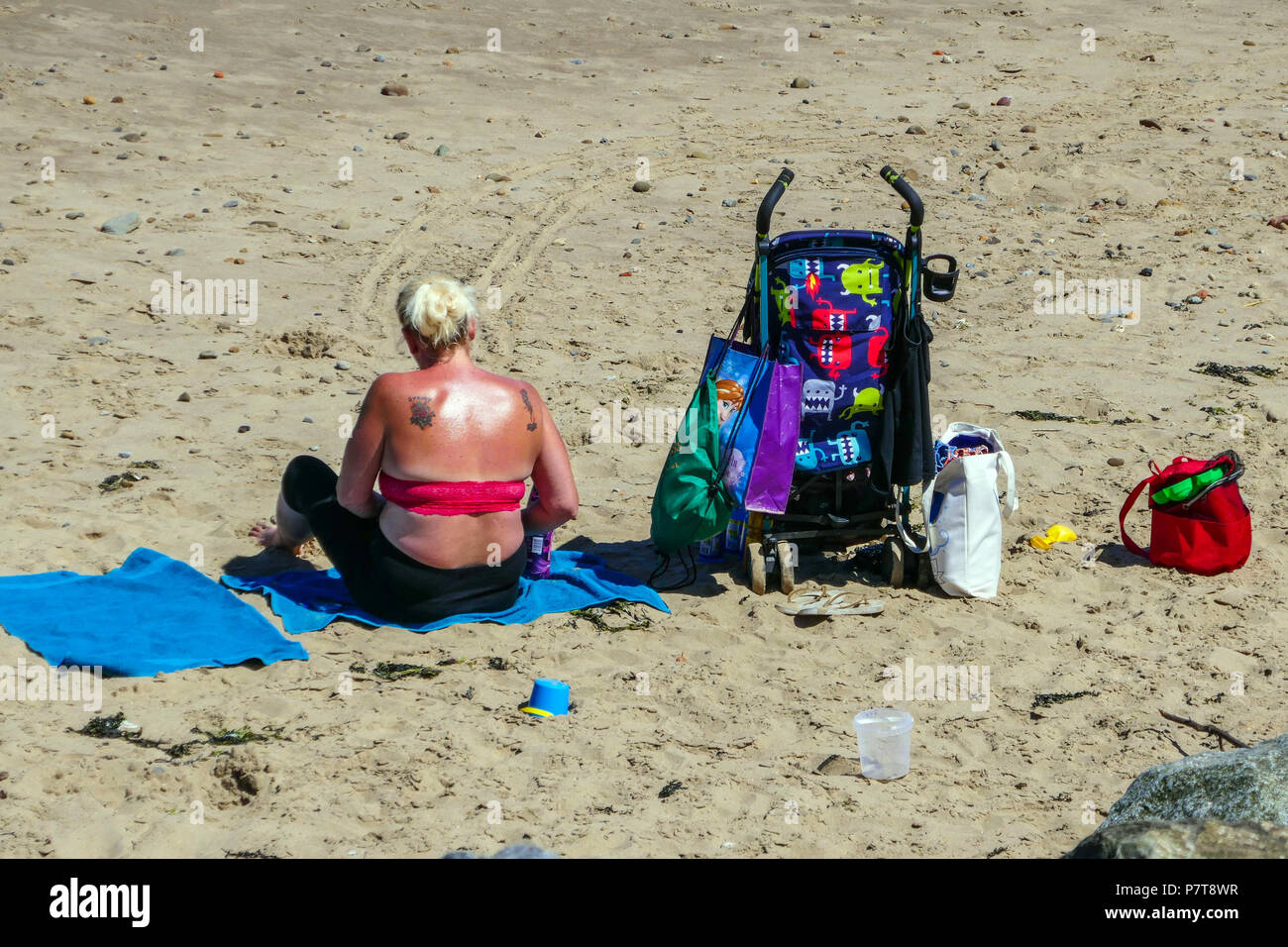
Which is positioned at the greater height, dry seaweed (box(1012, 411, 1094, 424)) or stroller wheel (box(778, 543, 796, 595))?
dry seaweed (box(1012, 411, 1094, 424))

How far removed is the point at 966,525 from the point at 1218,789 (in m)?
2.05

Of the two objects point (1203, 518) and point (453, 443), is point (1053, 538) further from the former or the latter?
point (453, 443)

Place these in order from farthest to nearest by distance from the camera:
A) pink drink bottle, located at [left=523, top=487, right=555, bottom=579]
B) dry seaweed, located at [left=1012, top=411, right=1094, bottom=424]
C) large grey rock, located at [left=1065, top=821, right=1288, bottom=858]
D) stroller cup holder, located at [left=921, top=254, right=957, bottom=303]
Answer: dry seaweed, located at [left=1012, top=411, right=1094, bottom=424] → pink drink bottle, located at [left=523, top=487, right=555, bottom=579] → stroller cup holder, located at [left=921, top=254, right=957, bottom=303] → large grey rock, located at [left=1065, top=821, right=1288, bottom=858]

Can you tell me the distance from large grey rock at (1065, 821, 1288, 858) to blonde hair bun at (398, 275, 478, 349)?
2.71 m

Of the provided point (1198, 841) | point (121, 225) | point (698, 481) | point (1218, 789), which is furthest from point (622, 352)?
point (1198, 841)

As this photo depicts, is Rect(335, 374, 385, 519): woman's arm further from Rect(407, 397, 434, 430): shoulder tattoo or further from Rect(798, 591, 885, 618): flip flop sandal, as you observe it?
Rect(798, 591, 885, 618): flip flop sandal

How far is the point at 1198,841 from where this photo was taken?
271 centimetres

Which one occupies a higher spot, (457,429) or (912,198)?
(912,198)

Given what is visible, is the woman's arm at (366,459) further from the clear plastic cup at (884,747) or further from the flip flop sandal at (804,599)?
the clear plastic cup at (884,747)

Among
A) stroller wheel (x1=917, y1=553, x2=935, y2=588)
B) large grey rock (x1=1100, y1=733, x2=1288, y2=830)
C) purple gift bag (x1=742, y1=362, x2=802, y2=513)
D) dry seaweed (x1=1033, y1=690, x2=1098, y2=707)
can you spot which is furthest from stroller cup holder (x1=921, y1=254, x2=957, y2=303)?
large grey rock (x1=1100, y1=733, x2=1288, y2=830)

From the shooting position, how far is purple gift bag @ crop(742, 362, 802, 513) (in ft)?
16.5

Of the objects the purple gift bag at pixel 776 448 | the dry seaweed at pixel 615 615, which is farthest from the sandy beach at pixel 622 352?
the purple gift bag at pixel 776 448

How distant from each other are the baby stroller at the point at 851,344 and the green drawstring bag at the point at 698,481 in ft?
0.87

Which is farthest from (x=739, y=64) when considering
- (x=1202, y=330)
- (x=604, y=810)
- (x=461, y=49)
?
(x=604, y=810)
